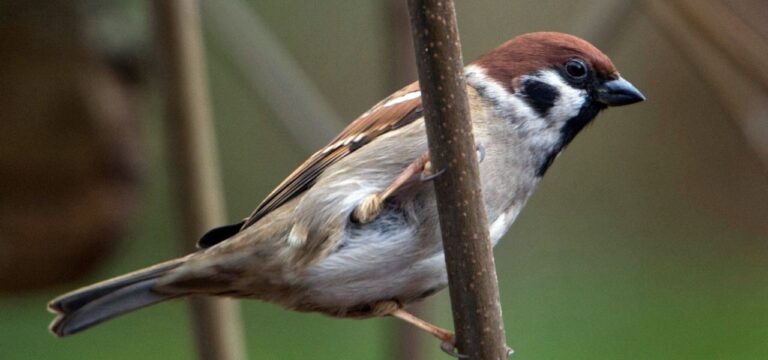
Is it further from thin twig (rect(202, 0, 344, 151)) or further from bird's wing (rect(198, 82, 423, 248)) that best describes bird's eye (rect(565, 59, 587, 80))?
thin twig (rect(202, 0, 344, 151))

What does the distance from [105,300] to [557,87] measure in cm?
133

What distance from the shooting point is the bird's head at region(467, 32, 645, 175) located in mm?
3242

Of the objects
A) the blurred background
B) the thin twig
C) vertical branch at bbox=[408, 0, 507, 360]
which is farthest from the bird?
vertical branch at bbox=[408, 0, 507, 360]

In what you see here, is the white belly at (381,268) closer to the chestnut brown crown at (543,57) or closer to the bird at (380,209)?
the bird at (380,209)

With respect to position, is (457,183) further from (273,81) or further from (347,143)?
(273,81)

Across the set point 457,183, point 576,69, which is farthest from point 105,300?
point 576,69

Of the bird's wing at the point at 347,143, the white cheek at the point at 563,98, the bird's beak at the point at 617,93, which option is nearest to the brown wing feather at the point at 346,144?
the bird's wing at the point at 347,143

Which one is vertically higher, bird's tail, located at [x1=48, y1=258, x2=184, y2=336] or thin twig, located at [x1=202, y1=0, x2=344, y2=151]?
thin twig, located at [x1=202, y1=0, x2=344, y2=151]

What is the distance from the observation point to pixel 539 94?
327 cm

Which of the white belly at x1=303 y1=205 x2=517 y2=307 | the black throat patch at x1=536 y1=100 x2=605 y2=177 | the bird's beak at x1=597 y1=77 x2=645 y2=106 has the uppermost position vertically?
the bird's beak at x1=597 y1=77 x2=645 y2=106

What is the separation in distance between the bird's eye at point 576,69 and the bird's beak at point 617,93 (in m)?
0.06

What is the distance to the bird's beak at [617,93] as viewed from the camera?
3262 mm

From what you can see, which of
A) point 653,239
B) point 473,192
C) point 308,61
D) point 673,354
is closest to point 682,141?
point 653,239

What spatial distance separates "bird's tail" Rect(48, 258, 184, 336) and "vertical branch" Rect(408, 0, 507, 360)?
103cm
